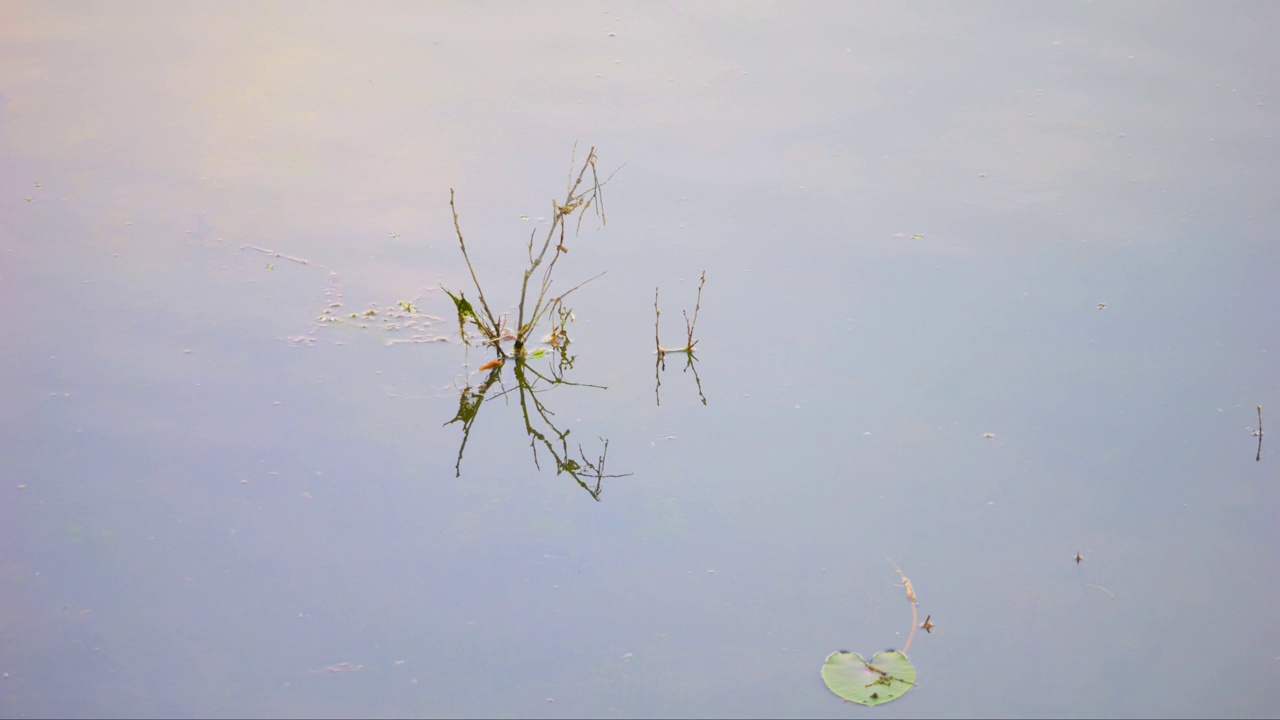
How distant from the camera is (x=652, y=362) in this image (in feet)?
11.2

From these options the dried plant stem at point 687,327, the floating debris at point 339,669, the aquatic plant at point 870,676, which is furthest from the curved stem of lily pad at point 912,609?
the floating debris at point 339,669

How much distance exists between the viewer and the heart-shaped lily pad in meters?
2.44

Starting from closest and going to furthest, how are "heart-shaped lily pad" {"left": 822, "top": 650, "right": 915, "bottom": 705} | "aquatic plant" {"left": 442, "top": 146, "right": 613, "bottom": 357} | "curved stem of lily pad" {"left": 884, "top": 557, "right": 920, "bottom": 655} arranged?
"heart-shaped lily pad" {"left": 822, "top": 650, "right": 915, "bottom": 705}
"curved stem of lily pad" {"left": 884, "top": 557, "right": 920, "bottom": 655}
"aquatic plant" {"left": 442, "top": 146, "right": 613, "bottom": 357}

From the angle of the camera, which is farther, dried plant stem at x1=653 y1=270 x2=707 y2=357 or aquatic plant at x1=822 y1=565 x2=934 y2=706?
dried plant stem at x1=653 y1=270 x2=707 y2=357

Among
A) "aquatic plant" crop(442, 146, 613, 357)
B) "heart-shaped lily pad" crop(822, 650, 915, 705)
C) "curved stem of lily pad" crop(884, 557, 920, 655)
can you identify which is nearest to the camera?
"heart-shaped lily pad" crop(822, 650, 915, 705)

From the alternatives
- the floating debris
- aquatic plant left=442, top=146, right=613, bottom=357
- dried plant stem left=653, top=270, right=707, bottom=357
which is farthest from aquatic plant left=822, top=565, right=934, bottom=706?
aquatic plant left=442, top=146, right=613, bottom=357

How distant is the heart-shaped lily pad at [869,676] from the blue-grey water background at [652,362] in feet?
0.11

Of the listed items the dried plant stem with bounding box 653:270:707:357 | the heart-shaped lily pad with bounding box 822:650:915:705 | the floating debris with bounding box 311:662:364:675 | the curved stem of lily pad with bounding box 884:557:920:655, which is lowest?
the floating debris with bounding box 311:662:364:675

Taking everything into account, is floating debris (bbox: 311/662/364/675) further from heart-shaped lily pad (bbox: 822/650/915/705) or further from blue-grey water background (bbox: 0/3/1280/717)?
heart-shaped lily pad (bbox: 822/650/915/705)

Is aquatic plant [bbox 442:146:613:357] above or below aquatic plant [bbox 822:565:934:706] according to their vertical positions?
above

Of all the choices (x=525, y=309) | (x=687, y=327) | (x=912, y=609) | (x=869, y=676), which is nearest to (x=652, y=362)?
(x=687, y=327)

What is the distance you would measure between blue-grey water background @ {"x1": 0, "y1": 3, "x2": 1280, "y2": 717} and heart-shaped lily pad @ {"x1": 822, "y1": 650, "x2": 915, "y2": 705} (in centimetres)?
3

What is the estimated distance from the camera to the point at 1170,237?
3.93m

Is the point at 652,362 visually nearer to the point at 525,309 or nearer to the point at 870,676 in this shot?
the point at 525,309
